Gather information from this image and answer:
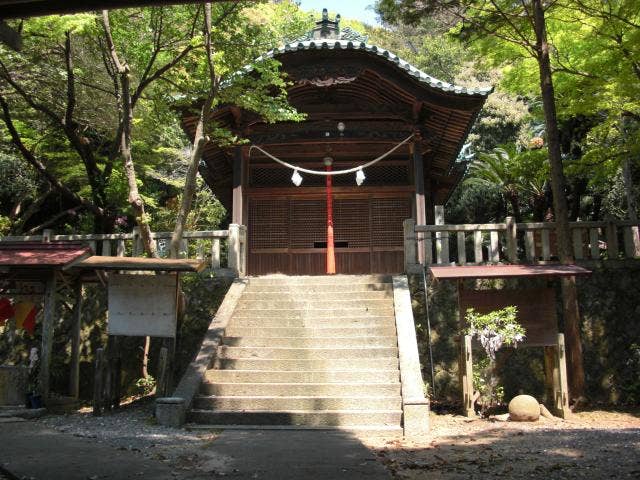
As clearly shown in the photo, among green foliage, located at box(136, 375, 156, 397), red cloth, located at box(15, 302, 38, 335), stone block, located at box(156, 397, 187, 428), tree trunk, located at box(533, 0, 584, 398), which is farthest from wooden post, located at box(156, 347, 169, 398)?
tree trunk, located at box(533, 0, 584, 398)

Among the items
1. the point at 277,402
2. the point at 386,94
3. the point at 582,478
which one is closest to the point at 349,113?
the point at 386,94

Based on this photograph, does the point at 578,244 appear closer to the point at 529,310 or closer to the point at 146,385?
the point at 529,310

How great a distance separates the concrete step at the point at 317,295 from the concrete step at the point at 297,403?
302 centimetres

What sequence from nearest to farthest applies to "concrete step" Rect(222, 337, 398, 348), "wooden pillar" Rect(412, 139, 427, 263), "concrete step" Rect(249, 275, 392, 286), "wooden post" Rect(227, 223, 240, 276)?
"concrete step" Rect(222, 337, 398, 348), "concrete step" Rect(249, 275, 392, 286), "wooden post" Rect(227, 223, 240, 276), "wooden pillar" Rect(412, 139, 427, 263)

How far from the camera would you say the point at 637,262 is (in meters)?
10.5

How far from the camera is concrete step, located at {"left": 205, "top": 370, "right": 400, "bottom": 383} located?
8.59m

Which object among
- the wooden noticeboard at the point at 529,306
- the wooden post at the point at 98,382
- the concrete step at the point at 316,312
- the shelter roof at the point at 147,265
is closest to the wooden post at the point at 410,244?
the concrete step at the point at 316,312

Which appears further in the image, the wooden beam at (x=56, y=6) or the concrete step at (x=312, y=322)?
the concrete step at (x=312, y=322)

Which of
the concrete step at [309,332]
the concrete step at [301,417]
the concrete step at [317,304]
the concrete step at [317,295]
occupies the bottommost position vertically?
the concrete step at [301,417]

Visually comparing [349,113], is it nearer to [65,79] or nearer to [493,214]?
[65,79]

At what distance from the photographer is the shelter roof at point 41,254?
8.66m

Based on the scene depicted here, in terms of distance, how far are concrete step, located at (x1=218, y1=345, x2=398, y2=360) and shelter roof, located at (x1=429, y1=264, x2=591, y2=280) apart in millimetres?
1564

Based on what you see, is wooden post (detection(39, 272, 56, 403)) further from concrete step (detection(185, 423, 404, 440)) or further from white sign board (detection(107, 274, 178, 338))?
concrete step (detection(185, 423, 404, 440))

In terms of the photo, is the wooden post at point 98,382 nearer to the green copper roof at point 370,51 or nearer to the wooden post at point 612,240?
the green copper roof at point 370,51
